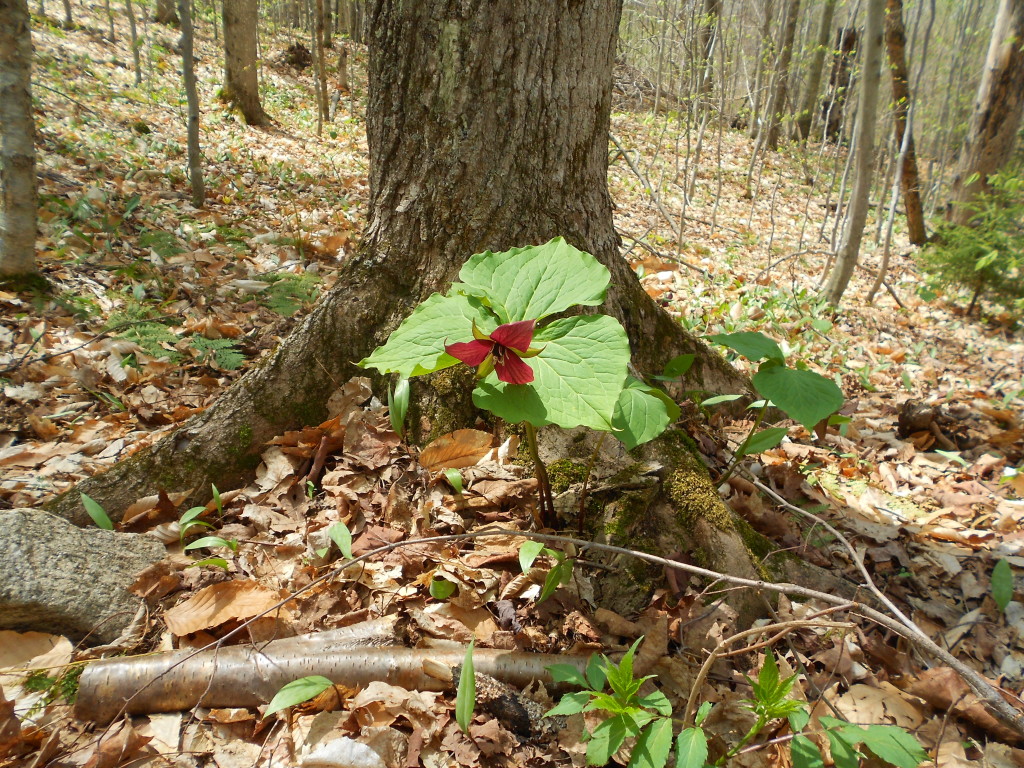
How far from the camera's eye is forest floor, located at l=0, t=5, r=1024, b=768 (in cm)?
141

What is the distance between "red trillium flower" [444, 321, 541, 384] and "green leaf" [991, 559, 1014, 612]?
6.33ft

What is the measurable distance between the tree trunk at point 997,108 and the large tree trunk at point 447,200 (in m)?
6.51

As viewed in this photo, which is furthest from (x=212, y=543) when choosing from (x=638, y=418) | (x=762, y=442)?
(x=762, y=442)

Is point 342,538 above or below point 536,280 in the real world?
below

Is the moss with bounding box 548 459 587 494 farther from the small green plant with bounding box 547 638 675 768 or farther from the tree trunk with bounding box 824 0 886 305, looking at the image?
the tree trunk with bounding box 824 0 886 305

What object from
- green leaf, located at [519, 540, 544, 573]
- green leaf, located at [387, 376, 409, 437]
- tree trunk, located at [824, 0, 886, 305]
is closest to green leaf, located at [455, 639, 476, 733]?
green leaf, located at [519, 540, 544, 573]

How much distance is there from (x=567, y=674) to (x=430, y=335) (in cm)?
90

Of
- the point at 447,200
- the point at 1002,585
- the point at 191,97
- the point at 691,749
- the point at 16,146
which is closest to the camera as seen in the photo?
the point at 691,749

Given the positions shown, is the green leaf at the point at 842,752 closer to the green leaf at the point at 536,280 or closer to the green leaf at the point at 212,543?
the green leaf at the point at 536,280

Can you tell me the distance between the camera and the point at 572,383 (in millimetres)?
1240

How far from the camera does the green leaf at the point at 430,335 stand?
1.30 m

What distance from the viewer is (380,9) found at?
1.96 m

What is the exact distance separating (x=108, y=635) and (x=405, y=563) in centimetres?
85

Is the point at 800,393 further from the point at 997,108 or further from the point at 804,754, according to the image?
the point at 997,108
